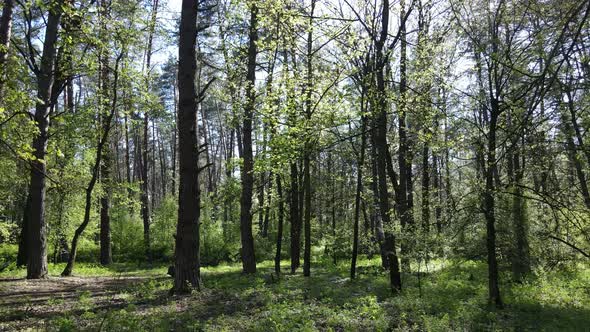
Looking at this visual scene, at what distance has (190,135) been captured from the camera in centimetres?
766

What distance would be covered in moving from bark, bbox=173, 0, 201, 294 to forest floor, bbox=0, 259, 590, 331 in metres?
0.45

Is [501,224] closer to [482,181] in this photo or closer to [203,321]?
[482,181]

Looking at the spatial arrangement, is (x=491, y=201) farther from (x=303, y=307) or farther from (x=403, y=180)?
(x=403, y=180)

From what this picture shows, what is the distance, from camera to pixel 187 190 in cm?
761

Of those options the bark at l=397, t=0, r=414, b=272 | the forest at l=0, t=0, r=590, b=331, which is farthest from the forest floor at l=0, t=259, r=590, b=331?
the bark at l=397, t=0, r=414, b=272

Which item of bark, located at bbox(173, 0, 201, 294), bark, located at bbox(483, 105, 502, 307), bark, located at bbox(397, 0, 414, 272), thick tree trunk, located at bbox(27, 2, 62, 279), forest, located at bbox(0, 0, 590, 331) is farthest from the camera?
thick tree trunk, located at bbox(27, 2, 62, 279)

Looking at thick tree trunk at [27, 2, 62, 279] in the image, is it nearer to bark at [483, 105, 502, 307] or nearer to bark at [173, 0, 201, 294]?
bark at [173, 0, 201, 294]

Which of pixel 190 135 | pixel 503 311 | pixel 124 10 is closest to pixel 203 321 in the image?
pixel 190 135

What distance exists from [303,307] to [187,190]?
10.1 ft

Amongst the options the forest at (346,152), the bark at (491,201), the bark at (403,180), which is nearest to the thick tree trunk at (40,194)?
the forest at (346,152)

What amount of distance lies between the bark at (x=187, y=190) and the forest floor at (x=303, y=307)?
0.45 meters

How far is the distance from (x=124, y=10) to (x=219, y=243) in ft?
44.9

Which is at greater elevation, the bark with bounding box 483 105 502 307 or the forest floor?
the bark with bounding box 483 105 502 307

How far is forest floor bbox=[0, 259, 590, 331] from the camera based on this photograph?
5742mm
